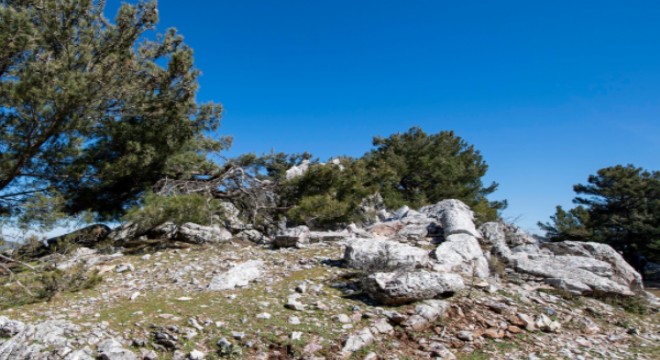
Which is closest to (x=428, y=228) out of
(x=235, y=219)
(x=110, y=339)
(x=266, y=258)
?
(x=266, y=258)

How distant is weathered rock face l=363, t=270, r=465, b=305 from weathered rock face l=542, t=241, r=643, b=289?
5.42 m

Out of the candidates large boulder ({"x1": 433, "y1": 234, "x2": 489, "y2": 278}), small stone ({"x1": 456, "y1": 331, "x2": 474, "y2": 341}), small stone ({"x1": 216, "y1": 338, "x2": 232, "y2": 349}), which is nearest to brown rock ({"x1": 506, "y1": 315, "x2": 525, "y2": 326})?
small stone ({"x1": 456, "y1": 331, "x2": 474, "y2": 341})

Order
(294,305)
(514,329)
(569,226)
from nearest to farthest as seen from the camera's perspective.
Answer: (514,329) → (294,305) → (569,226)

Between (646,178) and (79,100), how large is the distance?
121 ft

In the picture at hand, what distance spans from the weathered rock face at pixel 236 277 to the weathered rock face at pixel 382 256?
6.72 feet

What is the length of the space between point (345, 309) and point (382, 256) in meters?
1.87

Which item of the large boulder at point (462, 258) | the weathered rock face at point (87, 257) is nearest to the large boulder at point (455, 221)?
the large boulder at point (462, 258)

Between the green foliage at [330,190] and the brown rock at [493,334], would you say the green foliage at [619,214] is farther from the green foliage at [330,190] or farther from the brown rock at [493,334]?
the brown rock at [493,334]

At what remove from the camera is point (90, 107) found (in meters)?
8.88

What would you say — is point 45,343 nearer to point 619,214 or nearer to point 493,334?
point 493,334

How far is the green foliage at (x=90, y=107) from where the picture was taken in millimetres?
8164

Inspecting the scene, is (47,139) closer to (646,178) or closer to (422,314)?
(422,314)

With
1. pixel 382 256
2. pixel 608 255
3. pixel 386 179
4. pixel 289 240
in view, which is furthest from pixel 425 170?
pixel 382 256

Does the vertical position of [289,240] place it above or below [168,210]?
below
